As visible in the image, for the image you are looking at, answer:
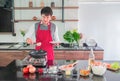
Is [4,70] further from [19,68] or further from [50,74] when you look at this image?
[50,74]

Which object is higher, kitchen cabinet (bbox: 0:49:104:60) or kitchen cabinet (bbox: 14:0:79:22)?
kitchen cabinet (bbox: 14:0:79:22)

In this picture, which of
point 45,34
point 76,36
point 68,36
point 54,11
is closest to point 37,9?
point 54,11

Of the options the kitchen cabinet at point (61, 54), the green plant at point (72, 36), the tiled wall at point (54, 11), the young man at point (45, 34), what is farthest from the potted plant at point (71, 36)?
the young man at point (45, 34)

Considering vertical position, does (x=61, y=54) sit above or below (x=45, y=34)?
below

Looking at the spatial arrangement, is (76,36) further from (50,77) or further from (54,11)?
(50,77)

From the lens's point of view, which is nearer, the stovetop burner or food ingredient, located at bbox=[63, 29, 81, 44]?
the stovetop burner

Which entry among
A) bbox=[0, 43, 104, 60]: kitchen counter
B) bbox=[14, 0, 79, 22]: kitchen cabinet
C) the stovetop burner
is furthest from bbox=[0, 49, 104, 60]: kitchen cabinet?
the stovetop burner

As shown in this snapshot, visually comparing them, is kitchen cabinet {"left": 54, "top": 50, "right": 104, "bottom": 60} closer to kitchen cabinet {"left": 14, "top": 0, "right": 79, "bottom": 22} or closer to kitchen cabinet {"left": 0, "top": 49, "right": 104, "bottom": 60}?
kitchen cabinet {"left": 0, "top": 49, "right": 104, "bottom": 60}

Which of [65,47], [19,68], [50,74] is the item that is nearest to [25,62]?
[19,68]

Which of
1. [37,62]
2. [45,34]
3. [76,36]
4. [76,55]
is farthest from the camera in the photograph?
[76,36]

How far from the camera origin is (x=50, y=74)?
2215mm

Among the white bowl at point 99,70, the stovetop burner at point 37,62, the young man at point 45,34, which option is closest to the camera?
the white bowl at point 99,70

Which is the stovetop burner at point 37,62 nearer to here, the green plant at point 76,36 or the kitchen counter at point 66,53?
the kitchen counter at point 66,53

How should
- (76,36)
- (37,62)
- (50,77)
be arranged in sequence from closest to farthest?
1. (50,77)
2. (37,62)
3. (76,36)
